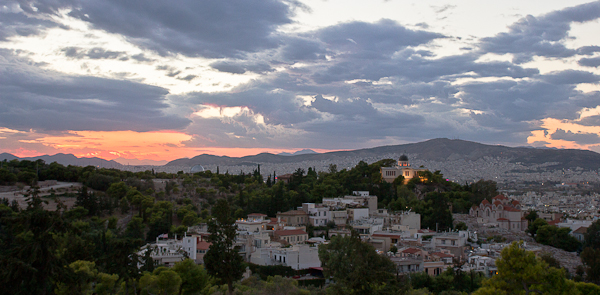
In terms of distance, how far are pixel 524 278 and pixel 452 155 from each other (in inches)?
5890

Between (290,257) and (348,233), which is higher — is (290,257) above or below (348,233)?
below

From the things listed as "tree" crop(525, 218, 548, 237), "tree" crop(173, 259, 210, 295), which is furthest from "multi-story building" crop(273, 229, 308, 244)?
"tree" crop(525, 218, 548, 237)

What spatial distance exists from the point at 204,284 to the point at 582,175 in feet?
428

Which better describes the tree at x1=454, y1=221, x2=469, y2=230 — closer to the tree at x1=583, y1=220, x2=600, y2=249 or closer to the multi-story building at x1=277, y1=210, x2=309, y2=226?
the tree at x1=583, y1=220, x2=600, y2=249

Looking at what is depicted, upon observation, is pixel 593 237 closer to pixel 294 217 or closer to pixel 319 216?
pixel 319 216

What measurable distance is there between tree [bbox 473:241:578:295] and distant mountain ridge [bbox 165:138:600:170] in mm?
132382

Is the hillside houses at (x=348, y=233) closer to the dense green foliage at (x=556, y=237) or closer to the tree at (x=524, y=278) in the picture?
the dense green foliage at (x=556, y=237)

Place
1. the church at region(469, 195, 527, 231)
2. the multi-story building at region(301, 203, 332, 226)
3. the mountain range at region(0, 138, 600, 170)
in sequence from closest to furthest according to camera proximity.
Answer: the multi-story building at region(301, 203, 332, 226)
the church at region(469, 195, 527, 231)
the mountain range at region(0, 138, 600, 170)

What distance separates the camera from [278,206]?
44.3 meters

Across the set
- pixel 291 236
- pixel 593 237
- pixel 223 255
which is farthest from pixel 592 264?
pixel 223 255

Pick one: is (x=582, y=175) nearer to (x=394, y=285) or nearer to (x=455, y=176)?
(x=455, y=176)

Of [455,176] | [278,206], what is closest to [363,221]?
[278,206]

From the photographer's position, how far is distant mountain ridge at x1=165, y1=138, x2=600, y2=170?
13638 cm

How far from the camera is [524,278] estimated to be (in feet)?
49.2
